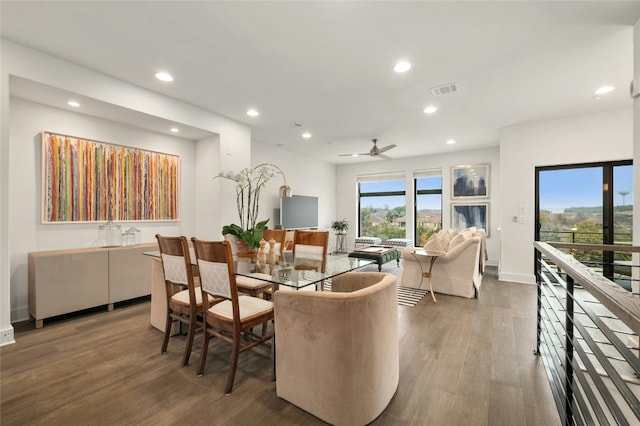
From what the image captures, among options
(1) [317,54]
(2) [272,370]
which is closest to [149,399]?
(2) [272,370]

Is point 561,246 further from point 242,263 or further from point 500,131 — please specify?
point 500,131

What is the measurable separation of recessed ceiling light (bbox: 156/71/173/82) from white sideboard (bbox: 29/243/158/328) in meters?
2.17

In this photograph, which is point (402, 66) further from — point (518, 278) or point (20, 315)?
point (20, 315)

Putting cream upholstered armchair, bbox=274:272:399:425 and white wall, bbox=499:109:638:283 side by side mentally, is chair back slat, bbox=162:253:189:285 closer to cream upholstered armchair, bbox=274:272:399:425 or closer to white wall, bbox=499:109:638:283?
cream upholstered armchair, bbox=274:272:399:425

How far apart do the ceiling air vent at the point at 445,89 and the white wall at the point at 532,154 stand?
2.22 m

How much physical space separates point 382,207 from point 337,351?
23.3 feet

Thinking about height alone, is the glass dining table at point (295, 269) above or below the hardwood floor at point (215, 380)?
above

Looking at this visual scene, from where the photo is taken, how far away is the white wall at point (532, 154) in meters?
4.26

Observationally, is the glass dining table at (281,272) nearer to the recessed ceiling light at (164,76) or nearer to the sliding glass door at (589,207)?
the recessed ceiling light at (164,76)

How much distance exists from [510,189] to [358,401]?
4.89 m

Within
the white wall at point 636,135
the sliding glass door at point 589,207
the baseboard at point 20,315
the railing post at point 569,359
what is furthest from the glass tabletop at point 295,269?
the sliding glass door at point 589,207

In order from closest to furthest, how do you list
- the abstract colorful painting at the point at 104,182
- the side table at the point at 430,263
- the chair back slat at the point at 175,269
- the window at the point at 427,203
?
the chair back slat at the point at 175,269 → the abstract colorful painting at the point at 104,182 → the side table at the point at 430,263 → the window at the point at 427,203

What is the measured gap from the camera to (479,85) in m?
3.38

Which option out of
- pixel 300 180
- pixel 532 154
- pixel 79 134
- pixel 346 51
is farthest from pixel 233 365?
pixel 300 180
